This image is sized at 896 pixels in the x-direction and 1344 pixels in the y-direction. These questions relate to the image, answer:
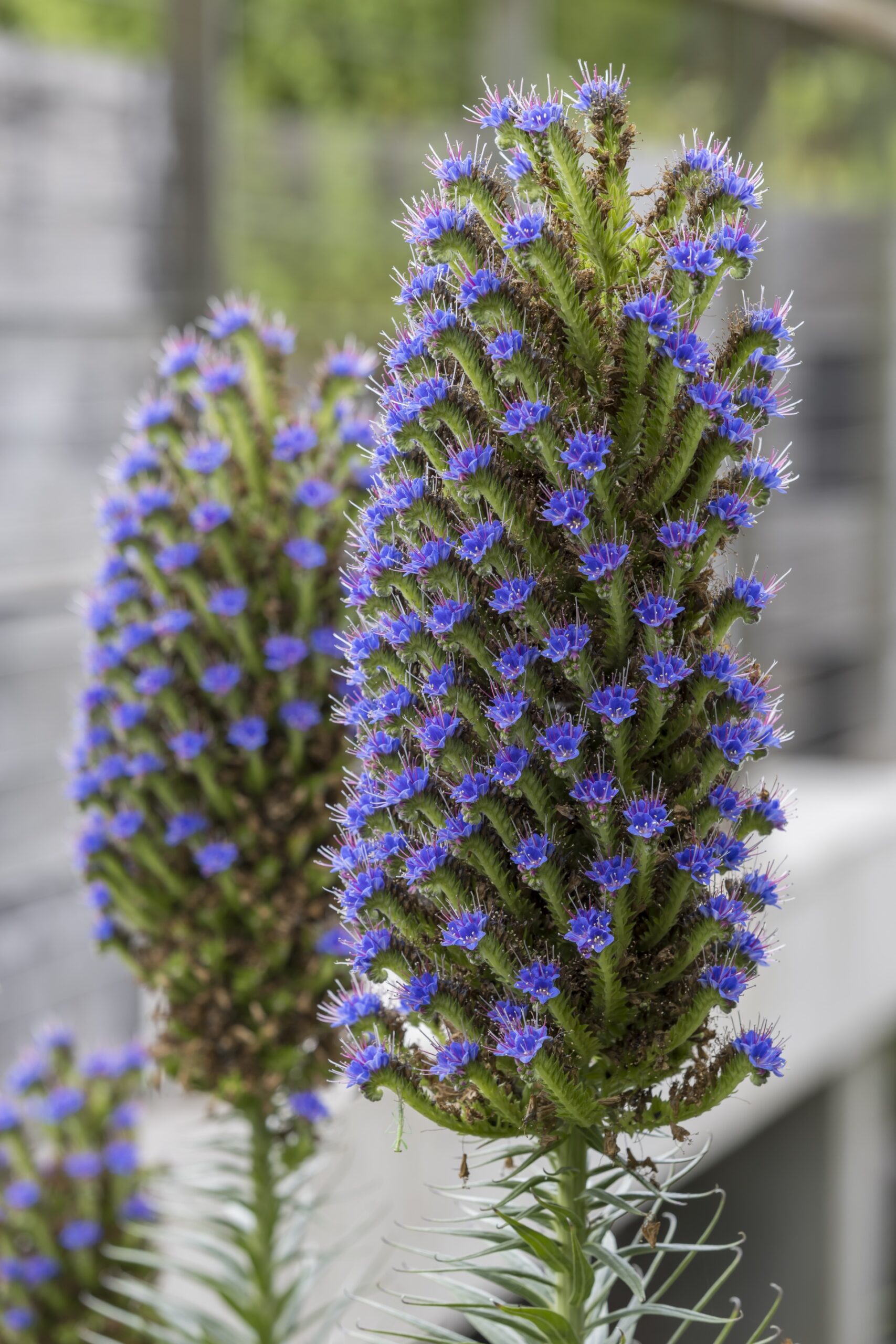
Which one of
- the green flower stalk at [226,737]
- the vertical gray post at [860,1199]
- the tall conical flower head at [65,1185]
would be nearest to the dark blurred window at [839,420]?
the vertical gray post at [860,1199]

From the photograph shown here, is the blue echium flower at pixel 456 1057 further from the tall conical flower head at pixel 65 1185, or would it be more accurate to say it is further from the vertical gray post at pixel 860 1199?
the vertical gray post at pixel 860 1199

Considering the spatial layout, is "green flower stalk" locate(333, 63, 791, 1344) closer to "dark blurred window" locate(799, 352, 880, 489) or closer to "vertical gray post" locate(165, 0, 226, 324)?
"vertical gray post" locate(165, 0, 226, 324)

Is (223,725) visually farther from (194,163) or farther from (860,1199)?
(860,1199)

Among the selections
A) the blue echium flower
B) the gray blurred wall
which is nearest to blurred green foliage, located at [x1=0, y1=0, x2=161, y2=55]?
the gray blurred wall

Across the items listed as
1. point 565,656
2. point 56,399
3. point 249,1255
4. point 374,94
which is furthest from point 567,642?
point 374,94

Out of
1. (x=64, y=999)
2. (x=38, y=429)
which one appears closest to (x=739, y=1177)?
(x=64, y=999)

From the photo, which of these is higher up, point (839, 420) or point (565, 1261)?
point (839, 420)

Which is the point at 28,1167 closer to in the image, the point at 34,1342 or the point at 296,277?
the point at 34,1342
